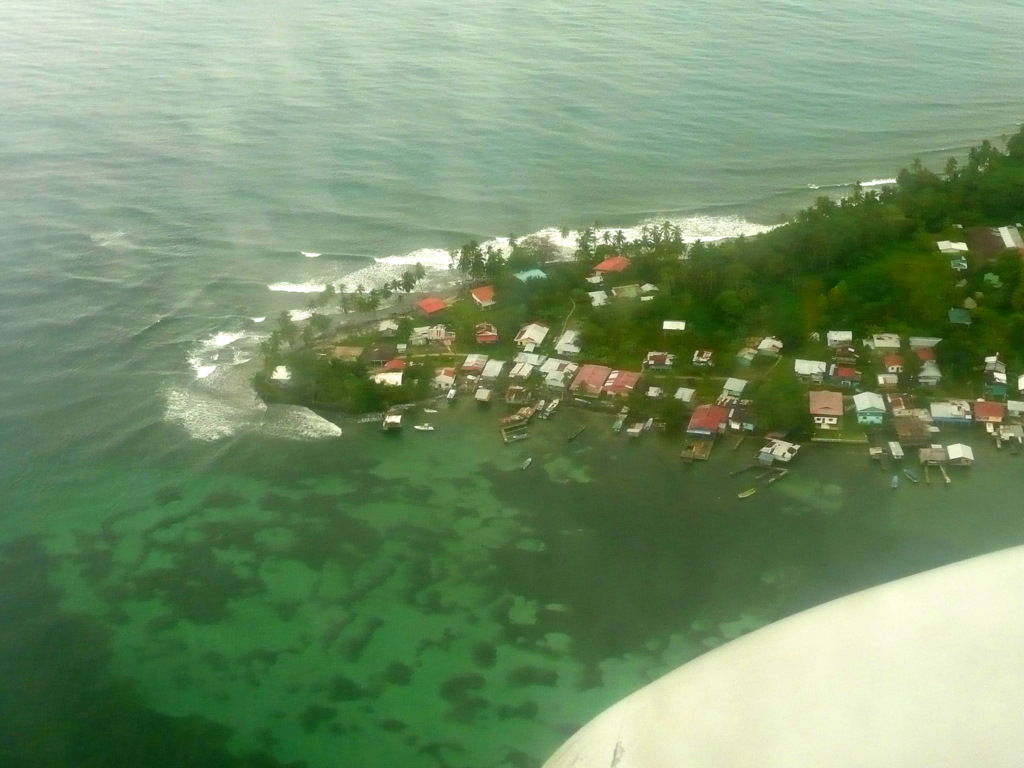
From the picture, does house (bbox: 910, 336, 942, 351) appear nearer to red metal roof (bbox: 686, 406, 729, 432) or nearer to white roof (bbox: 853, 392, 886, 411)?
white roof (bbox: 853, 392, 886, 411)

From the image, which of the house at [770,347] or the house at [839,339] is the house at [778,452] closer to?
the house at [770,347]

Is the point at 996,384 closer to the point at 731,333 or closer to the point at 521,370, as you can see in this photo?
the point at 731,333

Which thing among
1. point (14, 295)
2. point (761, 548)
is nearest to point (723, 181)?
point (761, 548)

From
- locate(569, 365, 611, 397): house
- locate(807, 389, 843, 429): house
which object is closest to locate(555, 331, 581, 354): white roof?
locate(569, 365, 611, 397): house

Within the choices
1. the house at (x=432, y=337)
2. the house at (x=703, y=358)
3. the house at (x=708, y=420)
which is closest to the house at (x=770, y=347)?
the house at (x=703, y=358)

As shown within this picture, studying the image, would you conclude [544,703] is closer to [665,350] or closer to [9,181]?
[665,350]

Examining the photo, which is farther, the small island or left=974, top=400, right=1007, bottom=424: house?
the small island
